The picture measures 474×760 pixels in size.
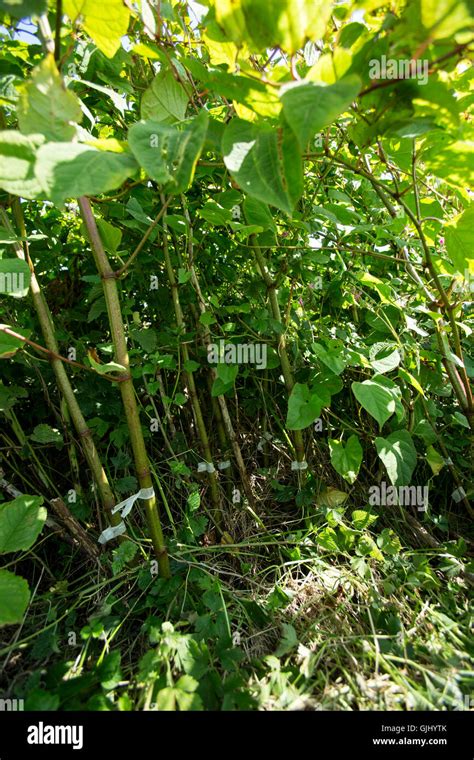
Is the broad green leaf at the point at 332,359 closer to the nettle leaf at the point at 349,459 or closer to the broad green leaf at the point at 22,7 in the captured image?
the nettle leaf at the point at 349,459

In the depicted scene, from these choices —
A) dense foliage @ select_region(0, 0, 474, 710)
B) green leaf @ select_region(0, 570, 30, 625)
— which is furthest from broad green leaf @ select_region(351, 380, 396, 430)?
green leaf @ select_region(0, 570, 30, 625)

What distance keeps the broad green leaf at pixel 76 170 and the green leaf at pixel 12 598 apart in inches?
21.5

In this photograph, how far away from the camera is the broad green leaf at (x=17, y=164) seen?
45 cm

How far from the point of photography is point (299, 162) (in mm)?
503

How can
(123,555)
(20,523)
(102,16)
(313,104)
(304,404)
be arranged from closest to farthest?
(313,104)
(102,16)
(20,523)
(123,555)
(304,404)

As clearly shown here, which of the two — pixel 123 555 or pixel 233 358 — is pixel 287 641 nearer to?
pixel 123 555

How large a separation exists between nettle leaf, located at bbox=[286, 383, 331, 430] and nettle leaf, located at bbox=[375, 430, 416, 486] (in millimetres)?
145

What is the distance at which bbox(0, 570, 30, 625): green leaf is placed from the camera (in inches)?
25.0

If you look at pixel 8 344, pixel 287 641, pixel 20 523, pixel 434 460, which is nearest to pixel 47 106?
pixel 8 344

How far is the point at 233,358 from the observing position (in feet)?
3.51

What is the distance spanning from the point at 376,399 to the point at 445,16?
61 centimetres
